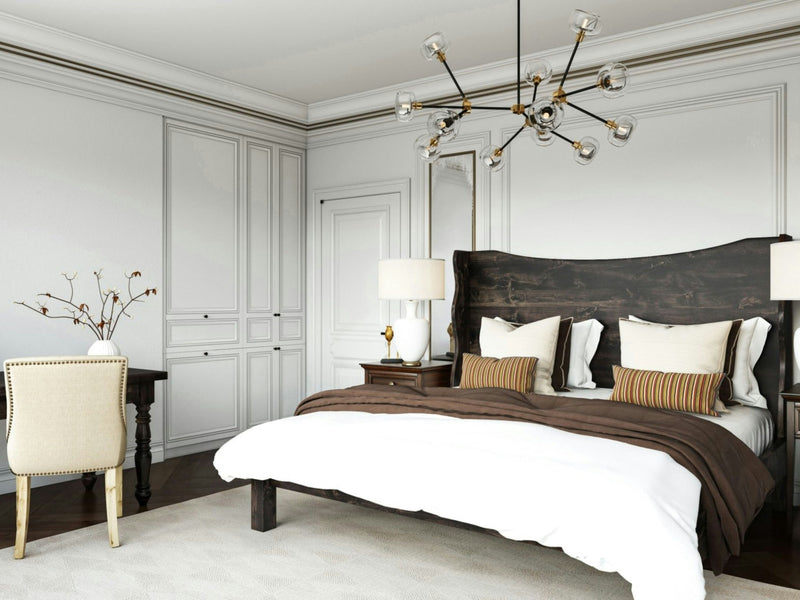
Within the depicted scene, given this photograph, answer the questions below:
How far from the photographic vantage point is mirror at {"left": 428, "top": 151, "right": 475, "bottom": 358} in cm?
546

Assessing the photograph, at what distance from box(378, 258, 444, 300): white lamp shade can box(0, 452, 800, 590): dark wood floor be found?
65.5 inches

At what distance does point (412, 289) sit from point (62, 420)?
2.52 m

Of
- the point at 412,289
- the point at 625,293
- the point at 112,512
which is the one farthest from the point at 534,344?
the point at 112,512

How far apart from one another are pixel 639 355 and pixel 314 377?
3105 mm

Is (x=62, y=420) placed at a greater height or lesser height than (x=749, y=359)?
lesser

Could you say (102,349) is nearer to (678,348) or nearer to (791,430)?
(678,348)

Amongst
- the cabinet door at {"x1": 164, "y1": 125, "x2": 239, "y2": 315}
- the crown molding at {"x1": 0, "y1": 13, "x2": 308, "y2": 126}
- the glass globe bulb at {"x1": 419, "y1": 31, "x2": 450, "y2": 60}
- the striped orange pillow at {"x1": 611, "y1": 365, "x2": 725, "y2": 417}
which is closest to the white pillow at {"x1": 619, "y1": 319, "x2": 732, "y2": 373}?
the striped orange pillow at {"x1": 611, "y1": 365, "x2": 725, "y2": 417}

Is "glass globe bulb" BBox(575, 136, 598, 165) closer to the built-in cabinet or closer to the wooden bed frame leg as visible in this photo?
the wooden bed frame leg

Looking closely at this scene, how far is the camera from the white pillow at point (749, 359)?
159 inches

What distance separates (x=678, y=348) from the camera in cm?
399

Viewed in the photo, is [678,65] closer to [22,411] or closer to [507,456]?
[507,456]

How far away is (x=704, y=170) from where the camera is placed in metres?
4.46

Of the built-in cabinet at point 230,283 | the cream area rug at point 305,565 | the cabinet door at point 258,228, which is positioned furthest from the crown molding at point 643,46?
the cream area rug at point 305,565

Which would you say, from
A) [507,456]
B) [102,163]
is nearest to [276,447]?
[507,456]
